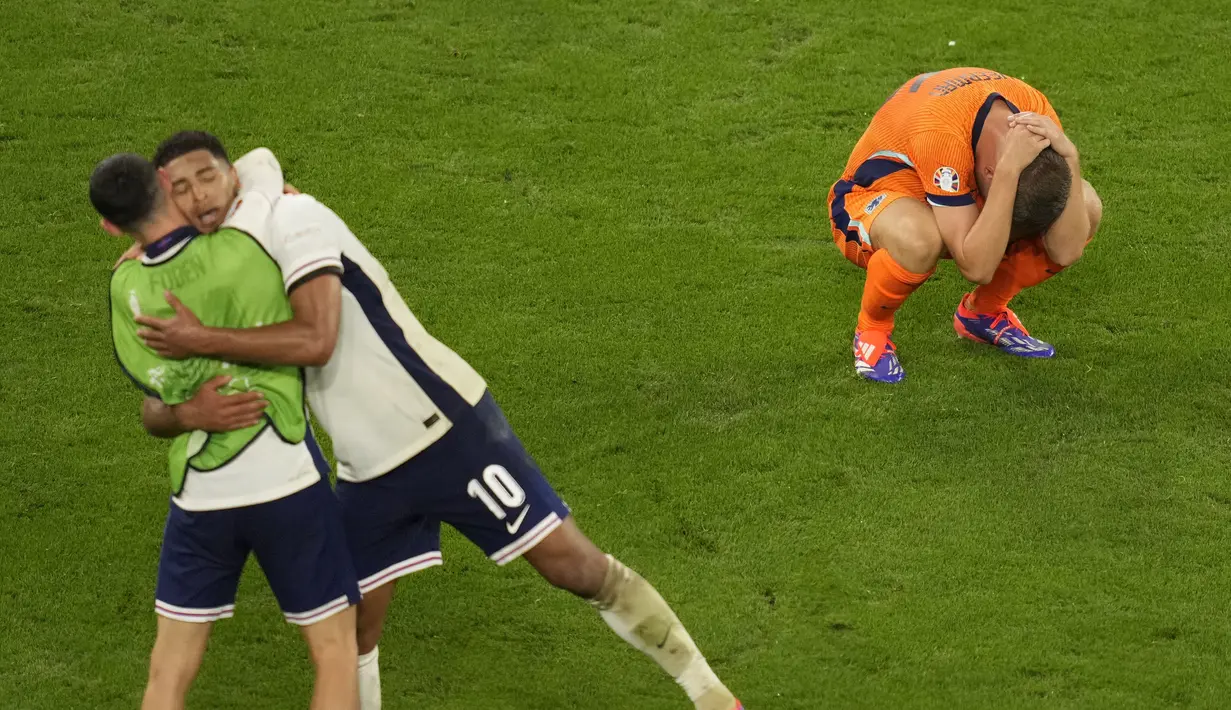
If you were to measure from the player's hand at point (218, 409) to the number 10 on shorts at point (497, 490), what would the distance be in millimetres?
536

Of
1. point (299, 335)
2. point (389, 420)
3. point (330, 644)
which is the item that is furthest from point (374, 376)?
point (330, 644)

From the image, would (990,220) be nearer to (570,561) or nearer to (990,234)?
(990,234)

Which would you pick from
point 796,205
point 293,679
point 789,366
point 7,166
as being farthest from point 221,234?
point 7,166

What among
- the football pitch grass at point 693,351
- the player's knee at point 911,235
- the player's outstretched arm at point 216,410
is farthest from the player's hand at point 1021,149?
the player's outstretched arm at point 216,410

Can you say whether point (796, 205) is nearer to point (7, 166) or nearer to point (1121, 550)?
point (1121, 550)

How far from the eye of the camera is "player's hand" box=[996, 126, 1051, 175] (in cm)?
470

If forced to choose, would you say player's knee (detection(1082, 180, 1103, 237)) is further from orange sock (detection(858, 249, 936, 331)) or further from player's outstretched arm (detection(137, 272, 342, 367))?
player's outstretched arm (detection(137, 272, 342, 367))

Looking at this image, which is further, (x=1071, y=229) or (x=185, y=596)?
(x=1071, y=229)

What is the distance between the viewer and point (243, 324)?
310 cm

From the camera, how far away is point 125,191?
2.97 m

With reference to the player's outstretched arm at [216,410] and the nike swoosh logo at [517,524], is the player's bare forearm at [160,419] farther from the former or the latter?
the nike swoosh logo at [517,524]

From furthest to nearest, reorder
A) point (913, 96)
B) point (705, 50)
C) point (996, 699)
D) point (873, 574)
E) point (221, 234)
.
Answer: point (705, 50)
point (913, 96)
point (873, 574)
point (996, 699)
point (221, 234)

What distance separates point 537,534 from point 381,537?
15.6 inches

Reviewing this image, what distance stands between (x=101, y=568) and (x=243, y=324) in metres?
→ 1.66
